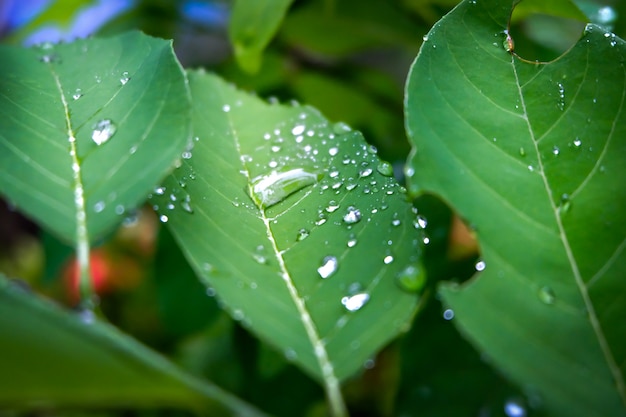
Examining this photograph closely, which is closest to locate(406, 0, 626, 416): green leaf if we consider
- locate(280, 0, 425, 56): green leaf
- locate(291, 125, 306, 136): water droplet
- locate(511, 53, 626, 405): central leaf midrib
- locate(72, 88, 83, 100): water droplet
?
locate(511, 53, 626, 405): central leaf midrib

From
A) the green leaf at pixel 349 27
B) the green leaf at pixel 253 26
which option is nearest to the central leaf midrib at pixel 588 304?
the green leaf at pixel 253 26

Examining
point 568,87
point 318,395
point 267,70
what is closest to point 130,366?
point 568,87

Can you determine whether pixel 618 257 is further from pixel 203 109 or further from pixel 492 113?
pixel 203 109

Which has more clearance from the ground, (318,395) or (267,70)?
(267,70)

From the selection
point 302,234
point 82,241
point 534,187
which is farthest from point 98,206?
point 534,187

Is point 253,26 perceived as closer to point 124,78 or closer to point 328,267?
point 124,78

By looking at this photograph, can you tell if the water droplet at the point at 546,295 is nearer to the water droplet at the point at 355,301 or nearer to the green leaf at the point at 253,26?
the water droplet at the point at 355,301

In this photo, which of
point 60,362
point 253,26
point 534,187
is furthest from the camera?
point 253,26
